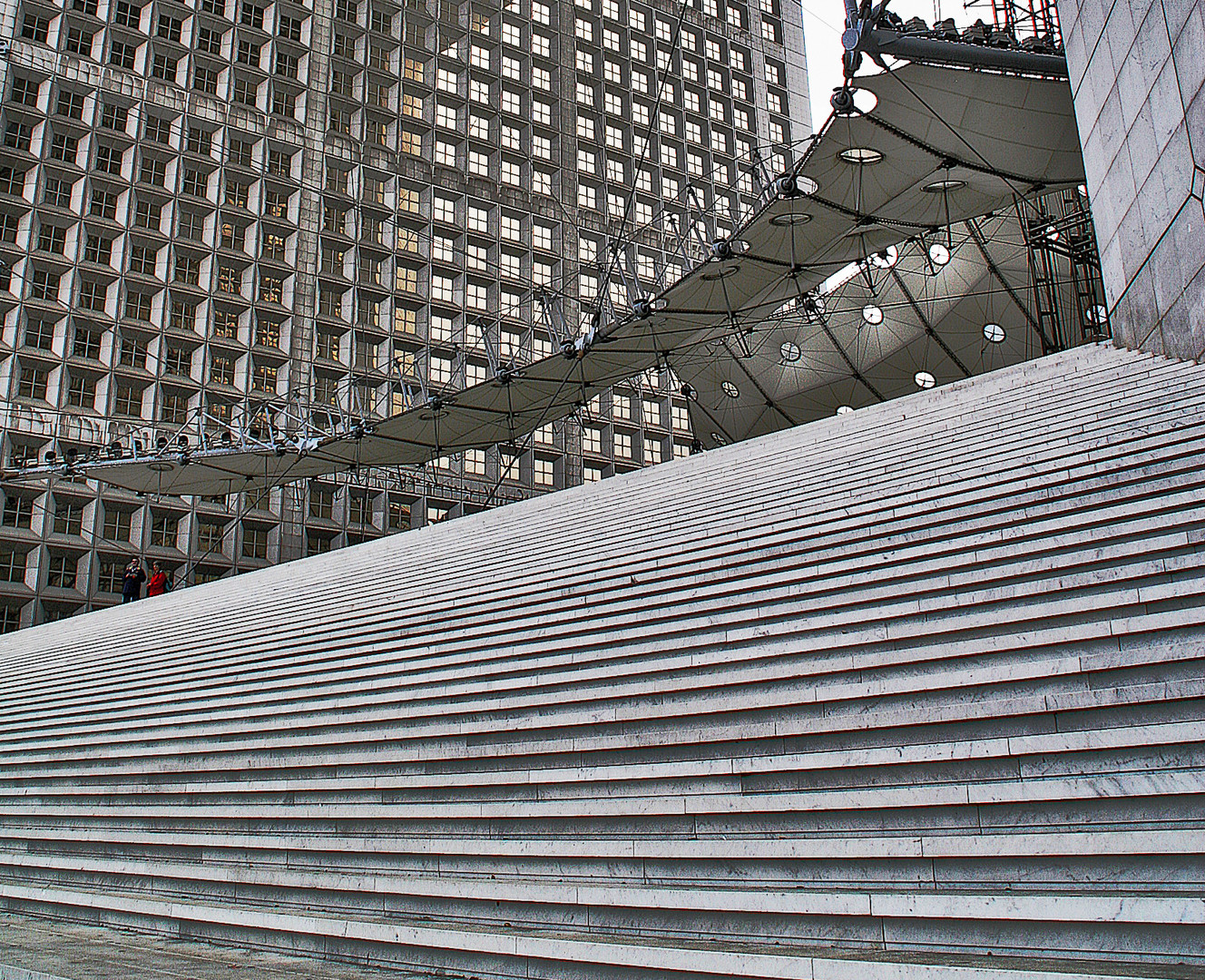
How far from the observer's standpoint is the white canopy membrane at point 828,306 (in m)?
16.2

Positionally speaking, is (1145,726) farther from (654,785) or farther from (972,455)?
(972,455)

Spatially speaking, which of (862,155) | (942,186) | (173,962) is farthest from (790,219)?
(173,962)

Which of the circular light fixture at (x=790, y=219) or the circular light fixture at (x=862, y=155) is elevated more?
the circular light fixture at (x=862, y=155)

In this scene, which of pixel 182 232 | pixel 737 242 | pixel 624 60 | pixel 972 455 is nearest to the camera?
pixel 972 455

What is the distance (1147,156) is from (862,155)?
6.40m

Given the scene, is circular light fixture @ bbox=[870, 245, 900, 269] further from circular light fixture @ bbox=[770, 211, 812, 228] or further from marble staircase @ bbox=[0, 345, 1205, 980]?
marble staircase @ bbox=[0, 345, 1205, 980]

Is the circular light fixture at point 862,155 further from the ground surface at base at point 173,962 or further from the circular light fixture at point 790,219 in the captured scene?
the ground surface at base at point 173,962

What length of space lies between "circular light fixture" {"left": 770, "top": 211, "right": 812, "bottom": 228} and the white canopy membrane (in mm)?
32

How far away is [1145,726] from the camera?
4402mm

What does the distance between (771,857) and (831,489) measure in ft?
17.3

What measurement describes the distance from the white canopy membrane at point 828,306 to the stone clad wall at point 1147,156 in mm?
3036

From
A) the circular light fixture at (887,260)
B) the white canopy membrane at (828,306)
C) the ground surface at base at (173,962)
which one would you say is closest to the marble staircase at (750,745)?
the ground surface at base at (173,962)

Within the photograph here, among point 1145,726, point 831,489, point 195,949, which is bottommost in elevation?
point 195,949

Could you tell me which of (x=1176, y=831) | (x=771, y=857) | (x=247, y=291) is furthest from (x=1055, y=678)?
(x=247, y=291)
